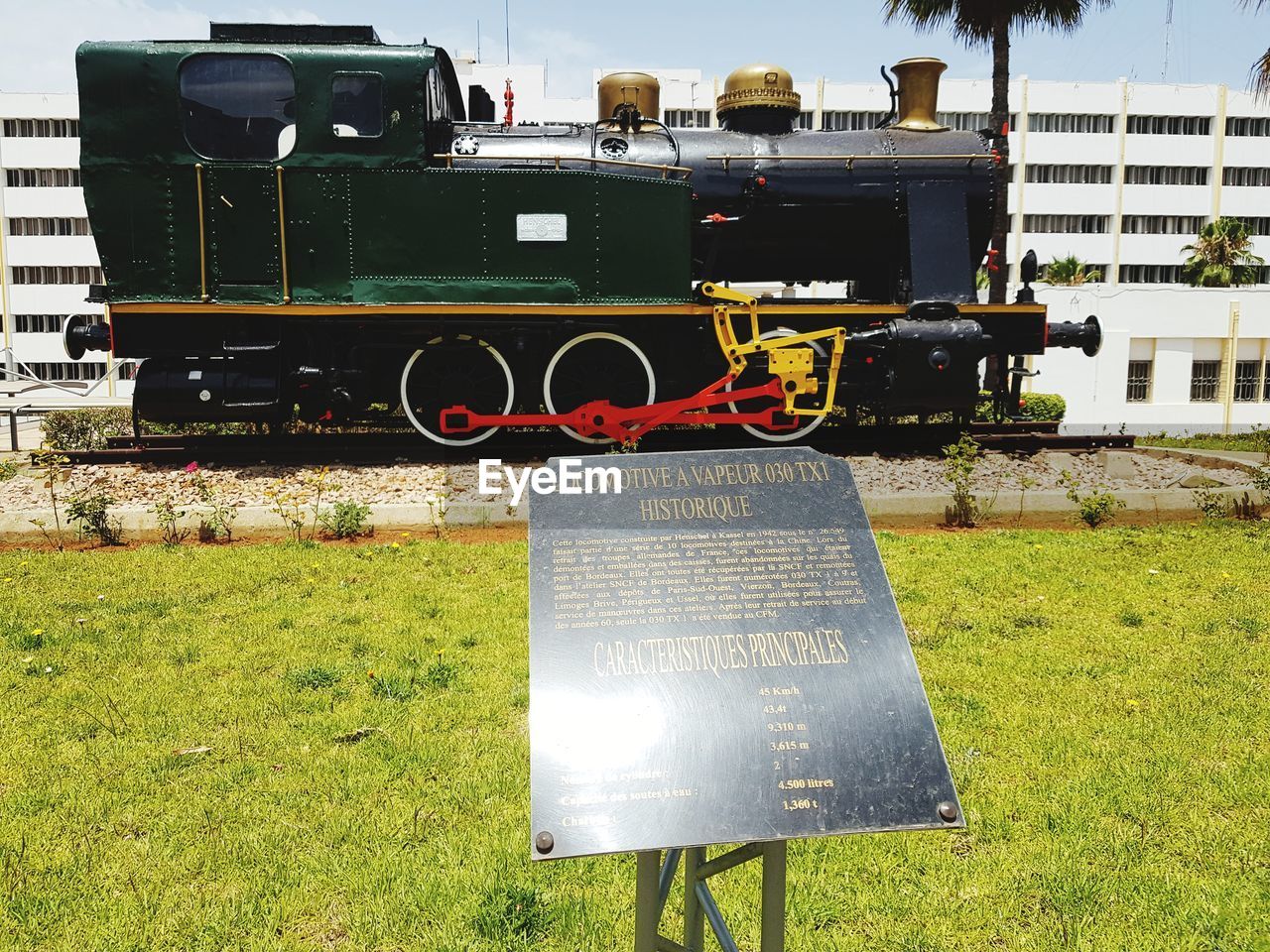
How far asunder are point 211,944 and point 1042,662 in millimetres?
3946

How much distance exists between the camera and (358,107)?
9031mm

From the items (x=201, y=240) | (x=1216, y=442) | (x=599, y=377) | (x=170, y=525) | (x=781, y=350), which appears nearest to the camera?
(x=170, y=525)

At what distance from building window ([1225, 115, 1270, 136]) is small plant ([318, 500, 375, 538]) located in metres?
53.1

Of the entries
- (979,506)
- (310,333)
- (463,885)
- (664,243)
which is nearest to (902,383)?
(979,506)

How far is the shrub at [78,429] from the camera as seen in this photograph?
439 inches

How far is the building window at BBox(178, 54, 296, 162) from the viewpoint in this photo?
8.84m

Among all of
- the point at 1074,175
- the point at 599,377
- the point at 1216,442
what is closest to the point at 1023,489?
the point at 599,377

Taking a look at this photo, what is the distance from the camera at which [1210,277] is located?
40031 millimetres

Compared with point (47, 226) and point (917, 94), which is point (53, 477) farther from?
point (47, 226)

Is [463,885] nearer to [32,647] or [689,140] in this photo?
[32,647]

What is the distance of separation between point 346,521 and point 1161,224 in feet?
165

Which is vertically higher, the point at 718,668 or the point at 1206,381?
the point at 718,668

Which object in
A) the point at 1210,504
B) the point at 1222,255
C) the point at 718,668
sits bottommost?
the point at 1210,504

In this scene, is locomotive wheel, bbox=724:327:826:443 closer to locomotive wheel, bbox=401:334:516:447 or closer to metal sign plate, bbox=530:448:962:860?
locomotive wheel, bbox=401:334:516:447
